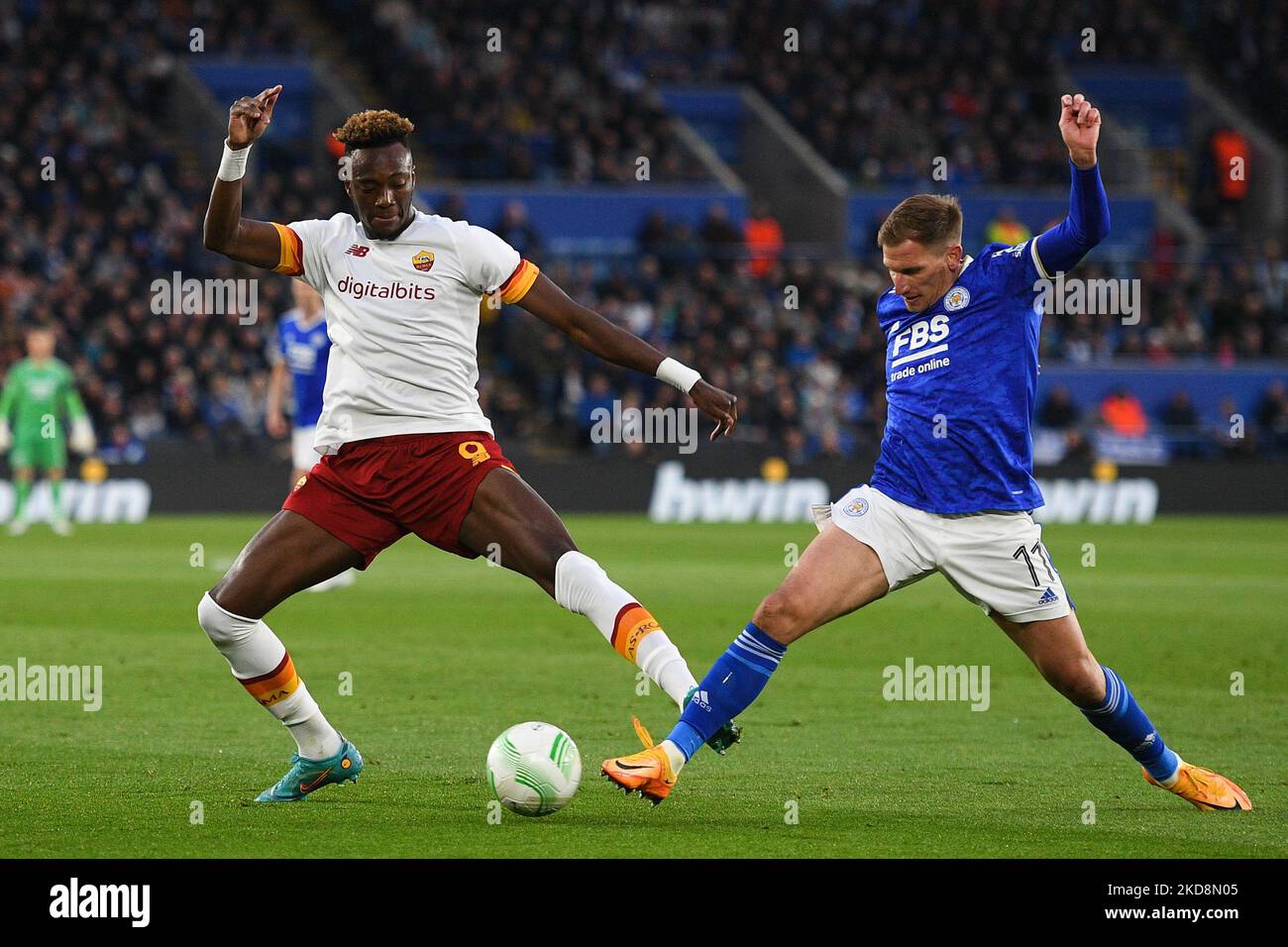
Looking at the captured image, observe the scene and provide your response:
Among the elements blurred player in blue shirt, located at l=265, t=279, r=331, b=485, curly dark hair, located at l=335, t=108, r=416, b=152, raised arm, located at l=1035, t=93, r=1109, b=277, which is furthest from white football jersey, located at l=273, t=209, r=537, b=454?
blurred player in blue shirt, located at l=265, t=279, r=331, b=485

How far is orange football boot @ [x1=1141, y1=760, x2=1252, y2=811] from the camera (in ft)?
21.8

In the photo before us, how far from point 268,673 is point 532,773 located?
1081 mm

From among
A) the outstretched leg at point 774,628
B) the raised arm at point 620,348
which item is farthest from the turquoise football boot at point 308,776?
the raised arm at point 620,348

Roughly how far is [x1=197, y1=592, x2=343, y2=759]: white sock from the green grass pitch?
0.24 m

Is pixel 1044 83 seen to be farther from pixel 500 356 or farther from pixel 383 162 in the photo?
pixel 383 162

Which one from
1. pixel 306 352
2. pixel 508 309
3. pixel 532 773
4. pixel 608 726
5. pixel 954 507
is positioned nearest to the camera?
pixel 532 773

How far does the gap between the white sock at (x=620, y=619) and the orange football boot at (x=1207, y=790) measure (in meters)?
1.88

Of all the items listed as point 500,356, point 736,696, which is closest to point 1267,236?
point 500,356

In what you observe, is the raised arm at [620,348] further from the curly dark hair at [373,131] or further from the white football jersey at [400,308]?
the curly dark hair at [373,131]

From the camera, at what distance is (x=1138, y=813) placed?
6586 millimetres

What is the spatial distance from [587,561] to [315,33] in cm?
3052

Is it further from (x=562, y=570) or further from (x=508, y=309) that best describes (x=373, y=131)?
(x=508, y=309)

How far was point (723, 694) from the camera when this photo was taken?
638cm

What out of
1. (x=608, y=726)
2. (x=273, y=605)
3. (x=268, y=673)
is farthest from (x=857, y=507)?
(x=608, y=726)
